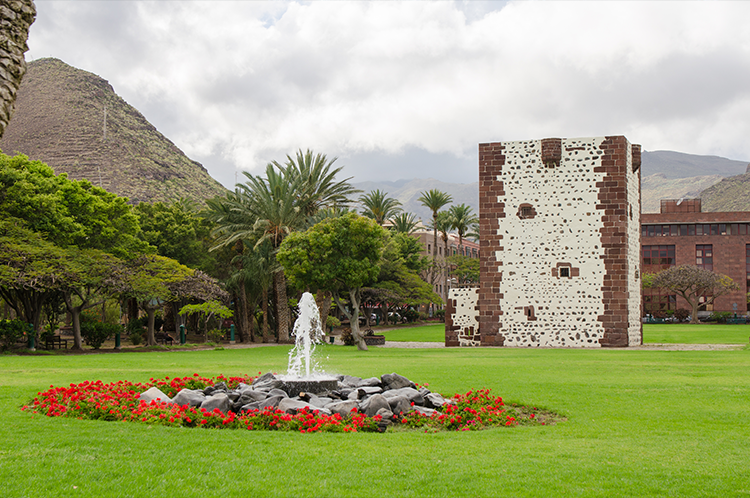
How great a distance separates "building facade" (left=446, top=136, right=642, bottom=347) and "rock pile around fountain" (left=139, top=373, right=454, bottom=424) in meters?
19.1

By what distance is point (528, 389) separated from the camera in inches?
504

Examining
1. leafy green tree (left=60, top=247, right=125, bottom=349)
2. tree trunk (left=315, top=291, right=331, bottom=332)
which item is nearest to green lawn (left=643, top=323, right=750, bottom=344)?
tree trunk (left=315, top=291, right=331, bottom=332)

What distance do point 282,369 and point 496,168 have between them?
16968 mm

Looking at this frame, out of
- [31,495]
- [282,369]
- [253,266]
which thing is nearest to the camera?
[31,495]

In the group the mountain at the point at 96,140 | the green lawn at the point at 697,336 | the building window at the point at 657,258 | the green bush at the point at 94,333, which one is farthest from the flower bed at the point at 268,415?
the building window at the point at 657,258

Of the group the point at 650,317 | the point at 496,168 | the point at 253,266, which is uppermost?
the point at 496,168

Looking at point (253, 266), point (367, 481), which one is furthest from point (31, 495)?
point (253, 266)

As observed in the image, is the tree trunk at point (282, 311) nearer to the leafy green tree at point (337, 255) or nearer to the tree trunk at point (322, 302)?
the tree trunk at point (322, 302)

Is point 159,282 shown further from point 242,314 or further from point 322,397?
point 322,397

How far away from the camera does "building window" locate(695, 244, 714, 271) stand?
77.2 meters

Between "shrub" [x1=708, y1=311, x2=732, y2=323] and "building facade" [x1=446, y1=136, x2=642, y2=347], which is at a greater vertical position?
"building facade" [x1=446, y1=136, x2=642, y2=347]

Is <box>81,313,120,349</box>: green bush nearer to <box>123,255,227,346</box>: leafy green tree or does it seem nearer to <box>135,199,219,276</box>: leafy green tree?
<box>123,255,227,346</box>: leafy green tree

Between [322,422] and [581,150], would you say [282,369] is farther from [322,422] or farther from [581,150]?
[581,150]

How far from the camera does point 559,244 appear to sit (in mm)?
29734
